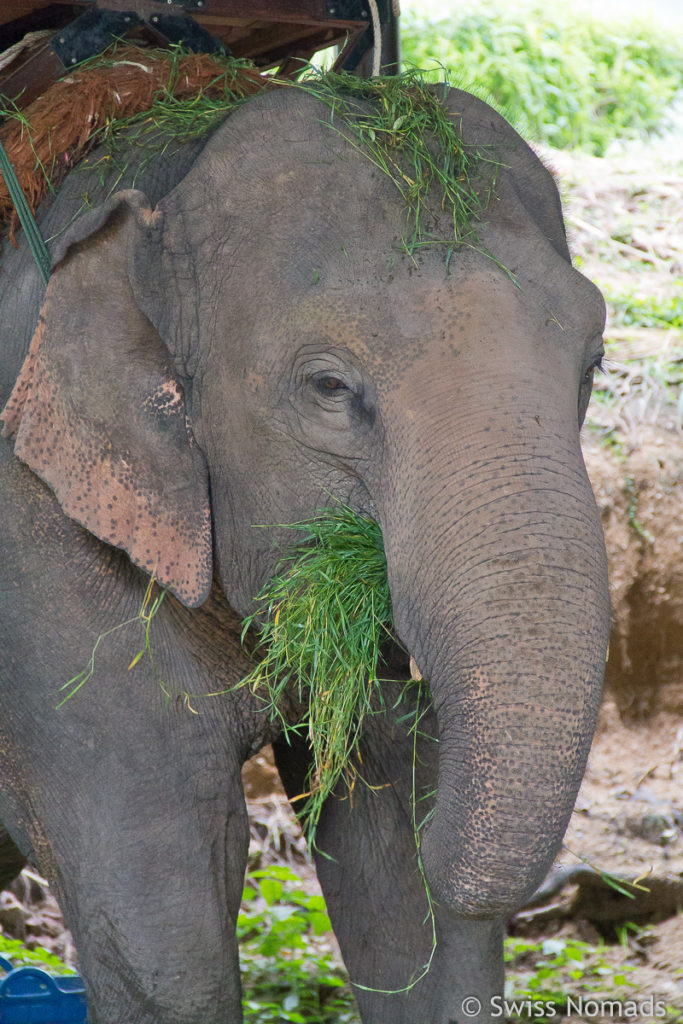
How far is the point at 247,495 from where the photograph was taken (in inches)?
103

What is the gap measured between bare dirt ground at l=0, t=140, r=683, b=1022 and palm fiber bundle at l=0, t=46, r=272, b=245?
6.80 feet

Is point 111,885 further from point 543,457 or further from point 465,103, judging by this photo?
point 465,103

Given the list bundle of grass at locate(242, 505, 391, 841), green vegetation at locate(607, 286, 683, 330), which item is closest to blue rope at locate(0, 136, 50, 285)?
bundle of grass at locate(242, 505, 391, 841)

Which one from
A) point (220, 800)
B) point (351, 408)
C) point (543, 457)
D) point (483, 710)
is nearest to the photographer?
point (483, 710)

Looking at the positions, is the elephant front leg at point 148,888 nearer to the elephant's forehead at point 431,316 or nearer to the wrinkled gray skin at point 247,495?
the wrinkled gray skin at point 247,495

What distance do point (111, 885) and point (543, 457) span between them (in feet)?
4.09

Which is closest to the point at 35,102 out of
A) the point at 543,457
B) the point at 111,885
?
the point at 543,457

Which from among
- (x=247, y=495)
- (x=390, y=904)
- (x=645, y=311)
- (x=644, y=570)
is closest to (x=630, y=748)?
(x=644, y=570)

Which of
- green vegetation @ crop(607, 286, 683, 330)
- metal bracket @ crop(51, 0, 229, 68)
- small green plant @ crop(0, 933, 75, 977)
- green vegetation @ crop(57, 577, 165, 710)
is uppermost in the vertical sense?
metal bracket @ crop(51, 0, 229, 68)

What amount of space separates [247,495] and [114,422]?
29 cm

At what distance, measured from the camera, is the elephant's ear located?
2598 mm

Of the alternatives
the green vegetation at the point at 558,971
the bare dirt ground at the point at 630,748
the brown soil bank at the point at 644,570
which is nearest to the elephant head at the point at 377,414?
the green vegetation at the point at 558,971

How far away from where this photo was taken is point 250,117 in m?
2.67

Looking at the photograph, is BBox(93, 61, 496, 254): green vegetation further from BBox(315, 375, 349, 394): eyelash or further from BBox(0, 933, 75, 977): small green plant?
BBox(0, 933, 75, 977): small green plant
